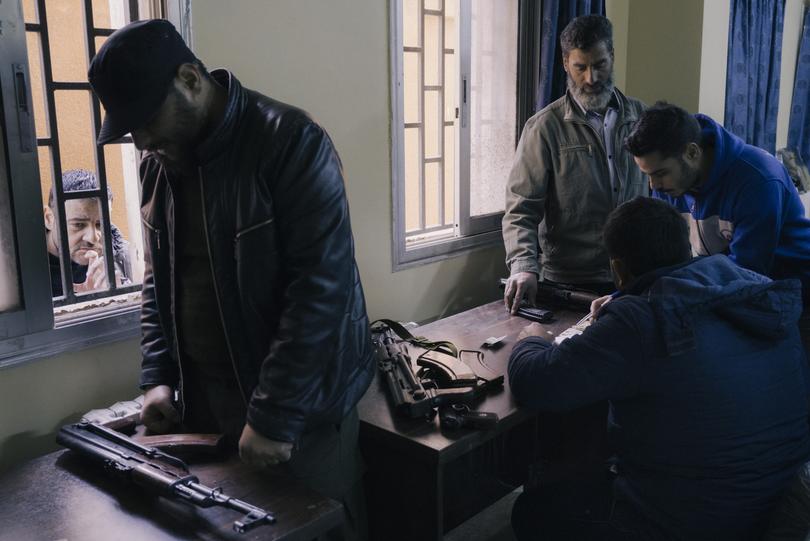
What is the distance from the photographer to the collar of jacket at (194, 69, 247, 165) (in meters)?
1.38

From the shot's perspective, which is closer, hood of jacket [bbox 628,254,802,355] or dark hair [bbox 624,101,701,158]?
hood of jacket [bbox 628,254,802,355]

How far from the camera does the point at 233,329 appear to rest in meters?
1.43

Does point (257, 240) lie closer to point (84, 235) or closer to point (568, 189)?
point (84, 235)

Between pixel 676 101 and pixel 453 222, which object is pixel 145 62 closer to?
pixel 453 222

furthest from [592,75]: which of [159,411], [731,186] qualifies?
[159,411]

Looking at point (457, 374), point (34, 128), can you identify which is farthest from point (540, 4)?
point (34, 128)

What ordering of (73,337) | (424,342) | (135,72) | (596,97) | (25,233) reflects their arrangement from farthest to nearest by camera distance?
(596,97) < (424,342) < (73,337) < (25,233) < (135,72)

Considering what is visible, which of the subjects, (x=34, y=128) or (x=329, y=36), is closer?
(x=34, y=128)

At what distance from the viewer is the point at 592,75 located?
257 centimetres

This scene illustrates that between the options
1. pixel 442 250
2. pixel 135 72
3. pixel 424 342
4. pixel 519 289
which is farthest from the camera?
pixel 442 250

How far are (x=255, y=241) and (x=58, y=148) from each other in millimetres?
790

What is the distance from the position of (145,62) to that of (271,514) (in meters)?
0.82

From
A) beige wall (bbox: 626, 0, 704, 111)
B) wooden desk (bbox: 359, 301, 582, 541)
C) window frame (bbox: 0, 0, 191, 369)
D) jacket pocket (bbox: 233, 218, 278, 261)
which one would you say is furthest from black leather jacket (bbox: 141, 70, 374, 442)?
beige wall (bbox: 626, 0, 704, 111)

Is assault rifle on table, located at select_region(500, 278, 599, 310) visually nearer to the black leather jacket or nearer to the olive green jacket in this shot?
the olive green jacket
